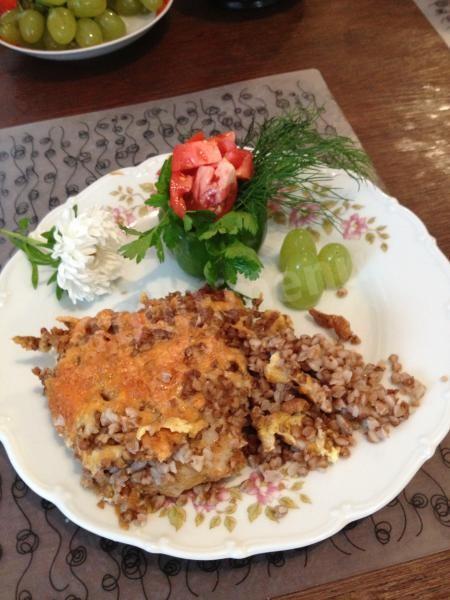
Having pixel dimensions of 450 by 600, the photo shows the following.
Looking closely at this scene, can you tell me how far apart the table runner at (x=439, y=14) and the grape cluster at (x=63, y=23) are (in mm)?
1424

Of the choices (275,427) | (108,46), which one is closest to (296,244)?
(275,427)

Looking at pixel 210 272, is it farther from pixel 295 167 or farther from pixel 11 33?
pixel 11 33

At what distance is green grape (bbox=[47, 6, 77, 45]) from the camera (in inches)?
96.5

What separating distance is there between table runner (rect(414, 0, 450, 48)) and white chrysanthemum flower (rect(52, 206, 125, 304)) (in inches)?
82.1

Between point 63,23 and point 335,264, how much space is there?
173cm

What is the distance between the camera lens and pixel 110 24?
2.56 metres

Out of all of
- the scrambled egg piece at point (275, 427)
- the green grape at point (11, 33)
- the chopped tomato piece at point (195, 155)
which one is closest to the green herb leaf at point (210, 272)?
the chopped tomato piece at point (195, 155)

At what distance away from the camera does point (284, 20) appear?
9.61 feet

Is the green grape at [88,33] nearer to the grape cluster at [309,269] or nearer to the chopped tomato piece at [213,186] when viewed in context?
the chopped tomato piece at [213,186]

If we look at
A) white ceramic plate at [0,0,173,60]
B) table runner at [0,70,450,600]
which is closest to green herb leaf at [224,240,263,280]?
table runner at [0,70,450,600]

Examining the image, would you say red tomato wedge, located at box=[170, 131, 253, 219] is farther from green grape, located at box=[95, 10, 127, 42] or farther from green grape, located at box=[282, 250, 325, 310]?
green grape, located at box=[95, 10, 127, 42]

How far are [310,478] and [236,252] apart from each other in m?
0.70

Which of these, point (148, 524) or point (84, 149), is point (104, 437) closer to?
point (148, 524)

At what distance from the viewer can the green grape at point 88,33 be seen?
2.52 m
